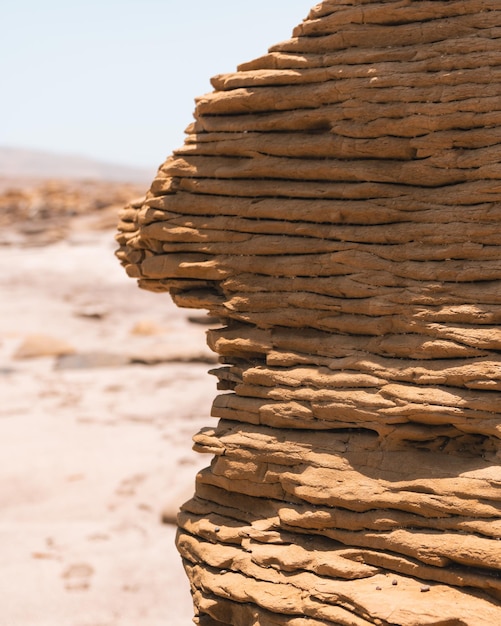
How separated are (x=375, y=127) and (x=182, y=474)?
7.55 metres

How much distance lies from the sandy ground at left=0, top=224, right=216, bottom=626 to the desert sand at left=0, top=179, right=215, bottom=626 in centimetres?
2

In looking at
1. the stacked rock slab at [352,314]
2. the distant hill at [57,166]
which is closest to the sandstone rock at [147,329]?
the stacked rock slab at [352,314]

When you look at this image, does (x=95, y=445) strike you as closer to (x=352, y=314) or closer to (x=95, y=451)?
(x=95, y=451)

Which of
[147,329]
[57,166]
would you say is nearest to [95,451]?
[147,329]

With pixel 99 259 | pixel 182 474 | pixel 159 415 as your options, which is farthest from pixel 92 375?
pixel 99 259

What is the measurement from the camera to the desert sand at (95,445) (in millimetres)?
8414

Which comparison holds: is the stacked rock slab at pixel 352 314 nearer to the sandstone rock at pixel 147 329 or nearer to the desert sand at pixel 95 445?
the desert sand at pixel 95 445

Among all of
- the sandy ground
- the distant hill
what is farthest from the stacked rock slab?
the distant hill

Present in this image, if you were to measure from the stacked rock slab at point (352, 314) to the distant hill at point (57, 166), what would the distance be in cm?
15206

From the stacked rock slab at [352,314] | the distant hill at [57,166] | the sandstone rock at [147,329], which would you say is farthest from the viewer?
the distant hill at [57,166]

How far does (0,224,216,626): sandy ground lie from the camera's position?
838 cm

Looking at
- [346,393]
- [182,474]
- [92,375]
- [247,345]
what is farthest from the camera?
[92,375]

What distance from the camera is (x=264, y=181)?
5266mm

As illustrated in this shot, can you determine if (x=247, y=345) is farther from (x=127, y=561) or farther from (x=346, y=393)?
(x=127, y=561)
